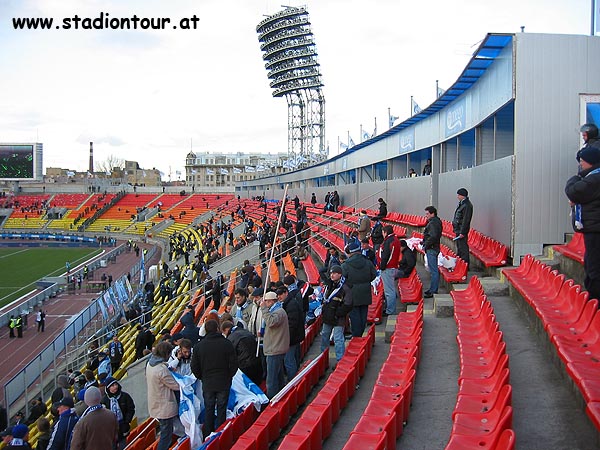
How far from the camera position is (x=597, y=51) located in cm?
824

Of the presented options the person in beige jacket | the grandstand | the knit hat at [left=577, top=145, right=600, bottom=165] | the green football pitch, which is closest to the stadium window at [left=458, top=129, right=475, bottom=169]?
the grandstand

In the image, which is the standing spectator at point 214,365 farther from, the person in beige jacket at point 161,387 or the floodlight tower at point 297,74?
the floodlight tower at point 297,74

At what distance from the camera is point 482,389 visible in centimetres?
408

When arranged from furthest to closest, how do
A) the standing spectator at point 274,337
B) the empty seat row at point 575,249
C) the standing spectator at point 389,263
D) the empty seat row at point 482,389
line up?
the standing spectator at point 389,263
the empty seat row at point 575,249
the standing spectator at point 274,337
the empty seat row at point 482,389

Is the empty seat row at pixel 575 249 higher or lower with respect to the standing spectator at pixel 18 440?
higher

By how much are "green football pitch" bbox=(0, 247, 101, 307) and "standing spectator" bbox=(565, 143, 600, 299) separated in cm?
2539

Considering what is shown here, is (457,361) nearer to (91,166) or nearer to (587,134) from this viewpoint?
(587,134)


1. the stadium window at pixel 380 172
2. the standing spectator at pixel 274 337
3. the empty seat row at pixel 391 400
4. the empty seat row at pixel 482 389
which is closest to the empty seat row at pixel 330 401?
the empty seat row at pixel 391 400

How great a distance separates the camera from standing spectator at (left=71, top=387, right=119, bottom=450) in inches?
191

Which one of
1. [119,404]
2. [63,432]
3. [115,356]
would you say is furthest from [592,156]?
[115,356]

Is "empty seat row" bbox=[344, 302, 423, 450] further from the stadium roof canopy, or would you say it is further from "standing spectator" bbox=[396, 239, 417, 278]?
the stadium roof canopy

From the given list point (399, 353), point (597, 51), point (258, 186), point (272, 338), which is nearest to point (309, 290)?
point (272, 338)

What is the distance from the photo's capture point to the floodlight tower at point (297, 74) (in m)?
54.0

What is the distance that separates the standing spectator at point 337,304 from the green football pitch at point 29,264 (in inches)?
885
